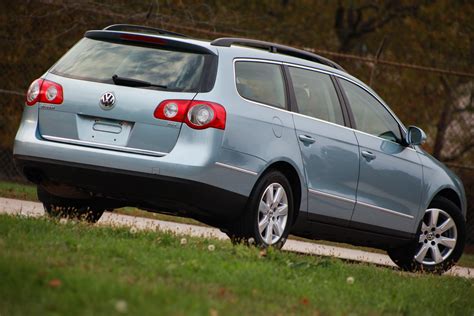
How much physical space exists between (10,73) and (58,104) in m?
8.52

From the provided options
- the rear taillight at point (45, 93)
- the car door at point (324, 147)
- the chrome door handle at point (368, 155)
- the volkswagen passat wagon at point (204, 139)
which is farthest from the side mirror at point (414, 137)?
the rear taillight at point (45, 93)

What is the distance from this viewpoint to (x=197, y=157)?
340 inches

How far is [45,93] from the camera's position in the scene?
9.12 m

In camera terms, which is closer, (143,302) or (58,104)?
(143,302)

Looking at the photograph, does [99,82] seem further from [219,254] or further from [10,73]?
[10,73]

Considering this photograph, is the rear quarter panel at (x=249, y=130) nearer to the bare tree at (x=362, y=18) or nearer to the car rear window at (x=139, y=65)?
the car rear window at (x=139, y=65)

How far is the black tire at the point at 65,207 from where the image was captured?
992 cm

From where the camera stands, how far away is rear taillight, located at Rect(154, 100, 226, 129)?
8.69 metres

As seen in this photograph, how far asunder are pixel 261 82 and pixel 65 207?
210 centimetres

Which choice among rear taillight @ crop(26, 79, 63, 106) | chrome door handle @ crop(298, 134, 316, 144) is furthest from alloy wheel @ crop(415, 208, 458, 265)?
rear taillight @ crop(26, 79, 63, 106)

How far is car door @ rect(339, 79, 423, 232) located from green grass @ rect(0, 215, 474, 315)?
135 cm

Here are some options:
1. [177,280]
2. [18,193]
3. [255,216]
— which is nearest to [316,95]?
[255,216]

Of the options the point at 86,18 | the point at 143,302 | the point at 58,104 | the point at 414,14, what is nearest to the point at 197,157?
the point at 58,104

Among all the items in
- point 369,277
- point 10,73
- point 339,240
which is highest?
point 369,277
